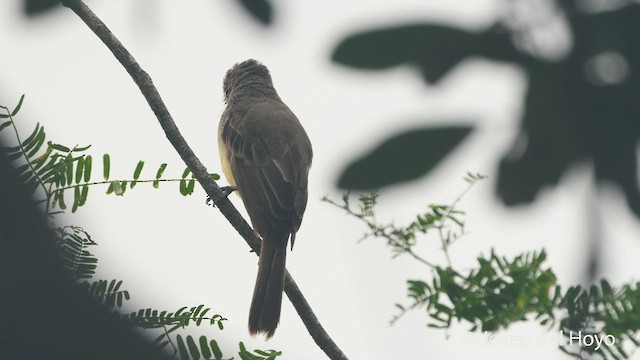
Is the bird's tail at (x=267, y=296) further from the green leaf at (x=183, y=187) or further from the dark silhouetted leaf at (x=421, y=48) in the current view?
the dark silhouetted leaf at (x=421, y=48)

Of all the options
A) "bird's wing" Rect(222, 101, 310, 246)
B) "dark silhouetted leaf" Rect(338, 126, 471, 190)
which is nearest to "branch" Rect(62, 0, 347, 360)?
"bird's wing" Rect(222, 101, 310, 246)

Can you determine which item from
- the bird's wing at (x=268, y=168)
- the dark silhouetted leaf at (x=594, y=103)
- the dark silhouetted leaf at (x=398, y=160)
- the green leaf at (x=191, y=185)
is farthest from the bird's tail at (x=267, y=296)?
the dark silhouetted leaf at (x=594, y=103)

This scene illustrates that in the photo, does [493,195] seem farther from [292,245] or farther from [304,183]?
[304,183]

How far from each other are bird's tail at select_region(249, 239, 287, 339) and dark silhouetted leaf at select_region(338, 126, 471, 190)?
2.59 m

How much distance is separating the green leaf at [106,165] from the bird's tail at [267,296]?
1661 mm

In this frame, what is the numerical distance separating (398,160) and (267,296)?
2829 mm

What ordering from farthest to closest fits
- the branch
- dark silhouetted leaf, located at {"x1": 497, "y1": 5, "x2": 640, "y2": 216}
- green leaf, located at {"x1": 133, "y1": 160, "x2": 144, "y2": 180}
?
the branch
green leaf, located at {"x1": 133, "y1": 160, "x2": 144, "y2": 180}
dark silhouetted leaf, located at {"x1": 497, "y1": 5, "x2": 640, "y2": 216}

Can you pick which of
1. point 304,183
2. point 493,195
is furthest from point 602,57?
point 304,183

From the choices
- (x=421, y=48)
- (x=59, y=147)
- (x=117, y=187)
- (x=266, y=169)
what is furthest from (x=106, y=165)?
(x=266, y=169)

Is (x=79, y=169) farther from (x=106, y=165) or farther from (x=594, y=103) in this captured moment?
(x=594, y=103)

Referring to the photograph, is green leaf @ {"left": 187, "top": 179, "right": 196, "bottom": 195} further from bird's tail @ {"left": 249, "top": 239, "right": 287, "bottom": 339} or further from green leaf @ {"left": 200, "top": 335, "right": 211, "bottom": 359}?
green leaf @ {"left": 200, "top": 335, "right": 211, "bottom": 359}

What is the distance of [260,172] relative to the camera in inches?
207

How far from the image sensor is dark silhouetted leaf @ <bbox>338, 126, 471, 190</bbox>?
1.27m

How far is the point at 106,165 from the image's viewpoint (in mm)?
2359
